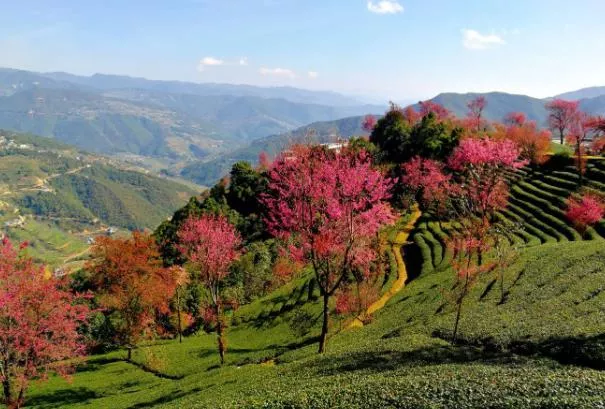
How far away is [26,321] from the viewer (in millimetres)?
31906

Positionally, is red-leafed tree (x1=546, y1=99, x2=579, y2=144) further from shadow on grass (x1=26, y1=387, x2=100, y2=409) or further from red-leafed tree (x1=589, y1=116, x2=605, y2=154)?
shadow on grass (x1=26, y1=387, x2=100, y2=409)

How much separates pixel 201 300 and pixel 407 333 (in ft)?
140

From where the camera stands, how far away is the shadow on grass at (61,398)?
38.1 meters

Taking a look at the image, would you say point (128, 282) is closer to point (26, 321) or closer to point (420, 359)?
point (26, 321)

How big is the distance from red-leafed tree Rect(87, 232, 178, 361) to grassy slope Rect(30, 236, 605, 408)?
4.41m

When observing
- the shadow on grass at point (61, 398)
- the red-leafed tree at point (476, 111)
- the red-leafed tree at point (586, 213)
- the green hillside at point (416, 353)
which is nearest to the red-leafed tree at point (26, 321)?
the shadow on grass at point (61, 398)

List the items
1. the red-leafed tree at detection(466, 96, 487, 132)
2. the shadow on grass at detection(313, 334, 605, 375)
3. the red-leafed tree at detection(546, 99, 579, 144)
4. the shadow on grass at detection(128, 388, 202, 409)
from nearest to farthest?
1. the shadow on grass at detection(313, 334, 605, 375)
2. the shadow on grass at detection(128, 388, 202, 409)
3. the red-leafed tree at detection(546, 99, 579, 144)
4. the red-leafed tree at detection(466, 96, 487, 132)

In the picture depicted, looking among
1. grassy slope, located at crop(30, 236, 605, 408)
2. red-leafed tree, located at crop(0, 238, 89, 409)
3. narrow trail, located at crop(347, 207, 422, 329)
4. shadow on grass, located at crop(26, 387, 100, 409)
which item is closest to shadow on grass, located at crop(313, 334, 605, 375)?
grassy slope, located at crop(30, 236, 605, 408)

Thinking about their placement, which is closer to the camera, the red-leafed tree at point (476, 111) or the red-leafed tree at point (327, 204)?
the red-leafed tree at point (327, 204)

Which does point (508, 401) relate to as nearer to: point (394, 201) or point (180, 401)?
point (180, 401)

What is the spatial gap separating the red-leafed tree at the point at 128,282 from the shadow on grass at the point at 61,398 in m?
9.27

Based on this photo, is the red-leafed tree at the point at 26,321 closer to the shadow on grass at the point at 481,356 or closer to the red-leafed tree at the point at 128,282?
the red-leafed tree at the point at 128,282

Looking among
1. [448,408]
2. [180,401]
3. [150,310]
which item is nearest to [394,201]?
[150,310]

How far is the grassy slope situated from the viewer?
18953 mm
